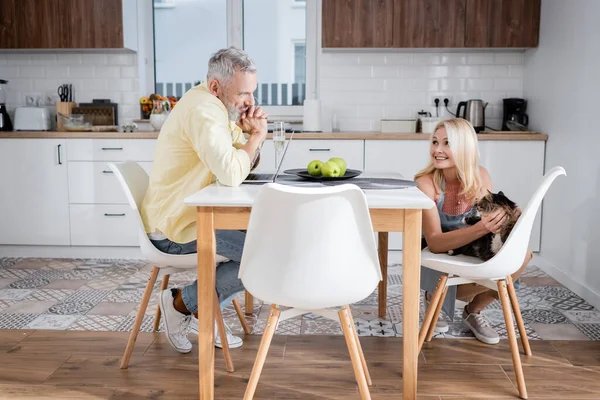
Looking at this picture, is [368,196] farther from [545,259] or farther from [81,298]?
[545,259]

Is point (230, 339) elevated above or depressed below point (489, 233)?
below

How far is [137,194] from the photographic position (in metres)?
2.66

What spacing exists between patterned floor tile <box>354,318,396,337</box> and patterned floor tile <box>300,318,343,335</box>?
0.10 m

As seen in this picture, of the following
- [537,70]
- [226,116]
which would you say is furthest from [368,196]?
[537,70]

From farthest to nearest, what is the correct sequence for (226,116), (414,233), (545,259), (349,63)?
(349,63), (545,259), (226,116), (414,233)

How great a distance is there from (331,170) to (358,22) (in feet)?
7.50

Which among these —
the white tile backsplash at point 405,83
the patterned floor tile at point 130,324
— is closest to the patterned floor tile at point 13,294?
the patterned floor tile at point 130,324

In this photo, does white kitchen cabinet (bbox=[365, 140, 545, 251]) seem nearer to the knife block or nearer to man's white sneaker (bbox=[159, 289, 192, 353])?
man's white sneaker (bbox=[159, 289, 192, 353])

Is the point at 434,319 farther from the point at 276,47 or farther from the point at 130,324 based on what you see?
the point at 276,47

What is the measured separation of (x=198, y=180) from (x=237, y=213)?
1.43 ft

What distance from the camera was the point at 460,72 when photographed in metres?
4.80

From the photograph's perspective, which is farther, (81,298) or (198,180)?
(81,298)

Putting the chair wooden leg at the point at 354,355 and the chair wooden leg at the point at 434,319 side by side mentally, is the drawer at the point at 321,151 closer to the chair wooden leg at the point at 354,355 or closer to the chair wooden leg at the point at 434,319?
the chair wooden leg at the point at 434,319

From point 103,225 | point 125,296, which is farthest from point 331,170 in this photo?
point 103,225
